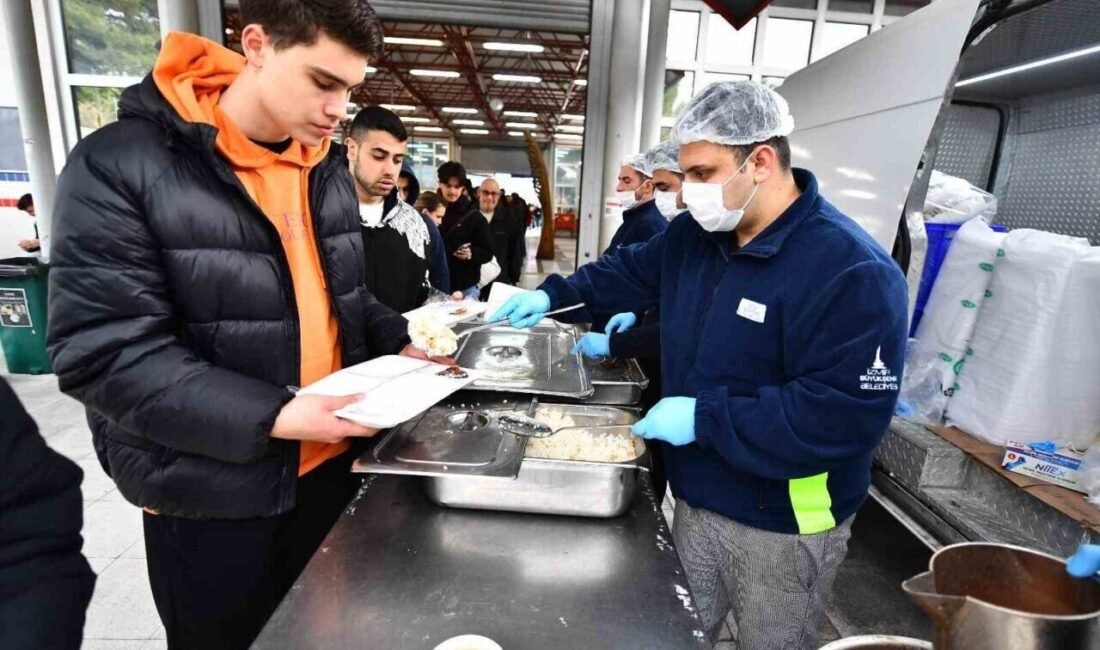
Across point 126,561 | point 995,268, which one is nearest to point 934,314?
point 995,268

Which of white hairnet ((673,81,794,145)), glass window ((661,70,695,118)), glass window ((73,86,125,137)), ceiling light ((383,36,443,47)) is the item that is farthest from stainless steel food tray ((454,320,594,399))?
ceiling light ((383,36,443,47))

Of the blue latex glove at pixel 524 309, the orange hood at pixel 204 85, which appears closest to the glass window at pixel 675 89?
the blue latex glove at pixel 524 309

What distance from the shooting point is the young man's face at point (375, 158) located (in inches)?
93.0

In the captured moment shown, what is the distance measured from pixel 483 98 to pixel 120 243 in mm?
16951

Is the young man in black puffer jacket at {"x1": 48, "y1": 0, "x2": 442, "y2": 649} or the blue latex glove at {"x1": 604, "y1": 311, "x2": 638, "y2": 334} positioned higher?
the young man in black puffer jacket at {"x1": 48, "y1": 0, "x2": 442, "y2": 649}

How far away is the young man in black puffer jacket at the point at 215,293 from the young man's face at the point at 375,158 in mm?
1046

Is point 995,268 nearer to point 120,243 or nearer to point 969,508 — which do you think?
point 969,508

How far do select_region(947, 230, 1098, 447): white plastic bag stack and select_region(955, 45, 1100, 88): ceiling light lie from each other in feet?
4.13

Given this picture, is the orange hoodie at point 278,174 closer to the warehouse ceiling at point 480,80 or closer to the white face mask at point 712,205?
the white face mask at point 712,205

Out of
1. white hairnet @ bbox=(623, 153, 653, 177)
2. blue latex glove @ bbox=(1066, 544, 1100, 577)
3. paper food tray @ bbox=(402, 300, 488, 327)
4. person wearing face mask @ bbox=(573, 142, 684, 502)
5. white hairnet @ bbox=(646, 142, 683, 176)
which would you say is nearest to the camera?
blue latex glove @ bbox=(1066, 544, 1100, 577)

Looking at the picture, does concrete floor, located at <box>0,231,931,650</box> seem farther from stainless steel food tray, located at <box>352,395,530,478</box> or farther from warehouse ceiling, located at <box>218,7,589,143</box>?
warehouse ceiling, located at <box>218,7,589,143</box>

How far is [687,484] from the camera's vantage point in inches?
57.0

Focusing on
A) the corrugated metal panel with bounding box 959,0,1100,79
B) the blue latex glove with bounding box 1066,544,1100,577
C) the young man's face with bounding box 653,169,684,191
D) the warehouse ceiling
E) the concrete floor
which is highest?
the warehouse ceiling

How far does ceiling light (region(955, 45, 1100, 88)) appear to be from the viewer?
237 centimetres
